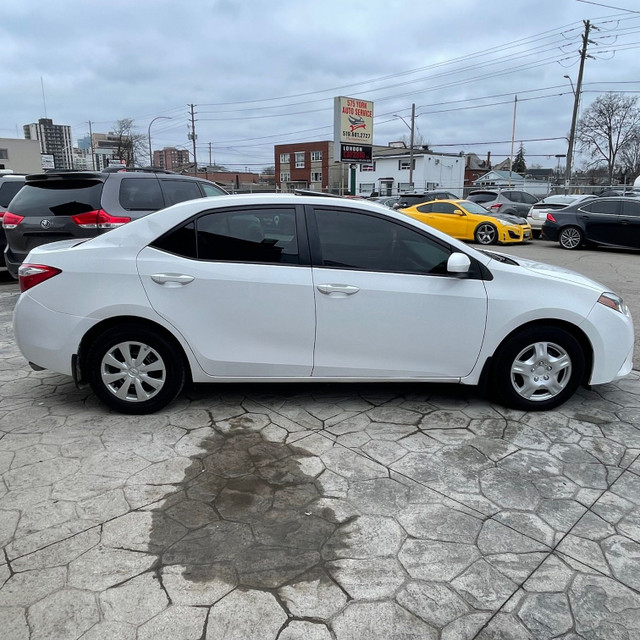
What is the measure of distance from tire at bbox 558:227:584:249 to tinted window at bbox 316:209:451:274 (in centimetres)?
1287

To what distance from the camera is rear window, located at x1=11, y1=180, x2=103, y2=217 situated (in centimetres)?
719

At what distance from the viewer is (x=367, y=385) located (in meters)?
4.66

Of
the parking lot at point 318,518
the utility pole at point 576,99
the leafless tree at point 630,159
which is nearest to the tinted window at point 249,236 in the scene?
the parking lot at point 318,518

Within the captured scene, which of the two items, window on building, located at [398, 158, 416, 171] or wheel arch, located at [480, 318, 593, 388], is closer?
wheel arch, located at [480, 318, 593, 388]

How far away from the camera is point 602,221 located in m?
14.4

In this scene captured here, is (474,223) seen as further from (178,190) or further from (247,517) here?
(247,517)

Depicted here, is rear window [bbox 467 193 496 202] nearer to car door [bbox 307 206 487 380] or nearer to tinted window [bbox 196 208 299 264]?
car door [bbox 307 206 487 380]

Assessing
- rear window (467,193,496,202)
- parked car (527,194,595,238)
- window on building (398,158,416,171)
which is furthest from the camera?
window on building (398,158,416,171)

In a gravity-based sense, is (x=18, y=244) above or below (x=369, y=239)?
below

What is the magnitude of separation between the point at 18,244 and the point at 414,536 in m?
6.89

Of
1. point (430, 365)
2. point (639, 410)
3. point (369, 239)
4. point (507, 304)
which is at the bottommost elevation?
point (639, 410)

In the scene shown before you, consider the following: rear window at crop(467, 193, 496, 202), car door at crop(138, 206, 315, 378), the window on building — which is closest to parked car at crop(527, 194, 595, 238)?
rear window at crop(467, 193, 496, 202)

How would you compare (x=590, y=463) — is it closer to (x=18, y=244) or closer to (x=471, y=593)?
(x=471, y=593)

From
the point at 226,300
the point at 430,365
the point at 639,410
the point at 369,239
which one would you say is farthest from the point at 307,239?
the point at 639,410
